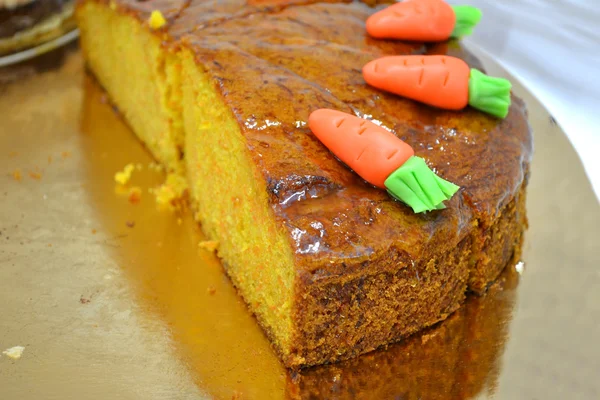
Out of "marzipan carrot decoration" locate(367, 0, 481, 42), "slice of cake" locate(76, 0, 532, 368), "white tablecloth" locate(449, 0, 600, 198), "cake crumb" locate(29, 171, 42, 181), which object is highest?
"marzipan carrot decoration" locate(367, 0, 481, 42)

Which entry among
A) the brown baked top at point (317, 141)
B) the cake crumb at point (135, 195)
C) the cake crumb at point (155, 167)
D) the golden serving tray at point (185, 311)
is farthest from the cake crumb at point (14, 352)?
the cake crumb at point (155, 167)

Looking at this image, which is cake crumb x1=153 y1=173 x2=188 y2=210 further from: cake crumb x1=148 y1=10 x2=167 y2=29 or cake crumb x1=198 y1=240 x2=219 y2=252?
cake crumb x1=148 y1=10 x2=167 y2=29

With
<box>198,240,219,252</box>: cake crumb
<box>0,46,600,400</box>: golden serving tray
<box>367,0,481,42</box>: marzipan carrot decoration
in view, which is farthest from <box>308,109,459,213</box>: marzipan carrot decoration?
<box>367,0,481,42</box>: marzipan carrot decoration

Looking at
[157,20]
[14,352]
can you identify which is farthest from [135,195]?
[14,352]

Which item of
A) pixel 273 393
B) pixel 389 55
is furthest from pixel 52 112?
pixel 273 393

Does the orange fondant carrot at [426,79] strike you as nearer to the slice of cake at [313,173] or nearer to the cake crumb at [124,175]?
the slice of cake at [313,173]

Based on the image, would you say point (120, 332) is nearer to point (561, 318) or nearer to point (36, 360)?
point (36, 360)
